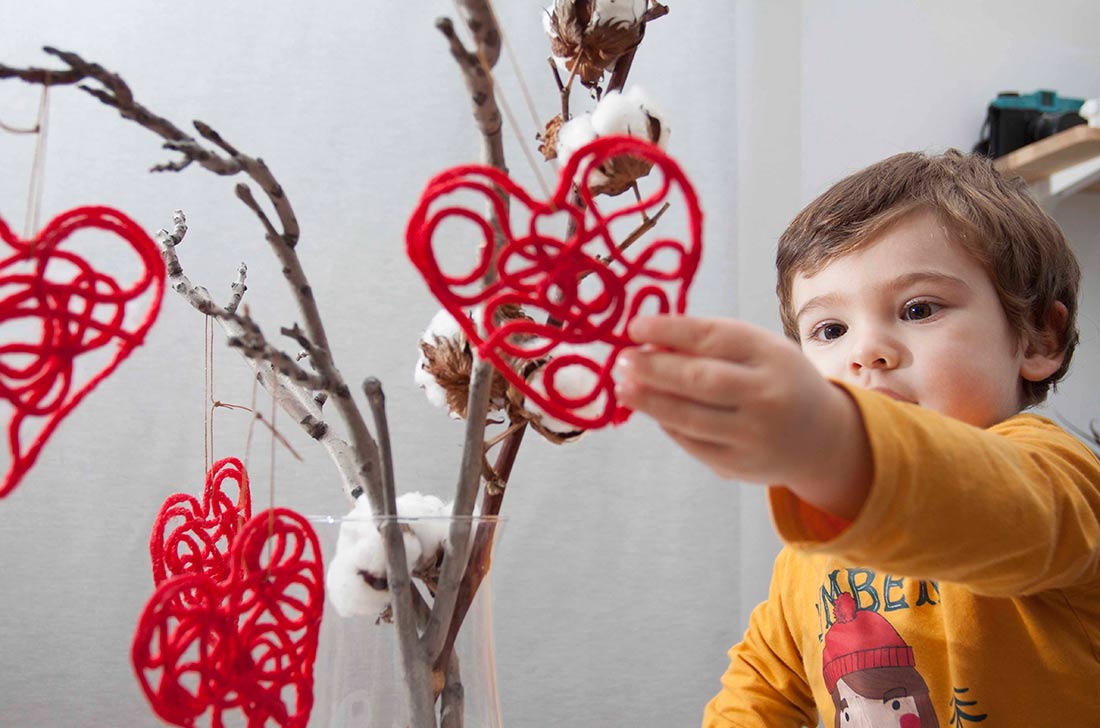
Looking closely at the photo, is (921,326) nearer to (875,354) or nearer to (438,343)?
(875,354)

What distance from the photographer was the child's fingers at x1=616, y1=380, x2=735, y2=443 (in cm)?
28

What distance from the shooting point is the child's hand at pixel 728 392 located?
279mm

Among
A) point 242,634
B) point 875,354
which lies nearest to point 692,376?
point 242,634

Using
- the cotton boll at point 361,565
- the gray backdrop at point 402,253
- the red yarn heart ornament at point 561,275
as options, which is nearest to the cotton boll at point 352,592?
the cotton boll at point 361,565

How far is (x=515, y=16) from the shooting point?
113 centimetres

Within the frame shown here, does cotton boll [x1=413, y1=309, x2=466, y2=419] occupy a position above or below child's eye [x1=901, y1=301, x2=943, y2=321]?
below

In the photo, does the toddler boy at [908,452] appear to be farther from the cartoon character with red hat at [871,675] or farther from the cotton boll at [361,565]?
the cotton boll at [361,565]

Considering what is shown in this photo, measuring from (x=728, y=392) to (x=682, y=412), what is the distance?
0.05ft

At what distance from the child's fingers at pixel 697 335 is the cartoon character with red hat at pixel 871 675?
1.47ft

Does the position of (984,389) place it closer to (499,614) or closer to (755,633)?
(755,633)

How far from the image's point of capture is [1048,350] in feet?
2.24

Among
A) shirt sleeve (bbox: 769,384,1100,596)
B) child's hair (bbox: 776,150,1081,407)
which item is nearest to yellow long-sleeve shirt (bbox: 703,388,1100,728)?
shirt sleeve (bbox: 769,384,1100,596)

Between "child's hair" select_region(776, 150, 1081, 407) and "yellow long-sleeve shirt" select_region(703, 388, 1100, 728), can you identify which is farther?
"child's hair" select_region(776, 150, 1081, 407)

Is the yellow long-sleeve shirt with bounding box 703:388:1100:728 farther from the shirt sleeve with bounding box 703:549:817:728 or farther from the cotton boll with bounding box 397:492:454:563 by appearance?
the cotton boll with bounding box 397:492:454:563
